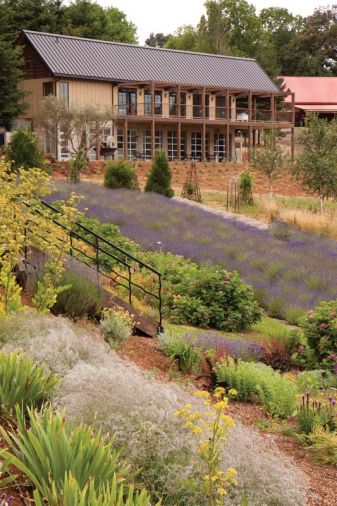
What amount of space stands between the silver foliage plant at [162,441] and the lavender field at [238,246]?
8.23 metres

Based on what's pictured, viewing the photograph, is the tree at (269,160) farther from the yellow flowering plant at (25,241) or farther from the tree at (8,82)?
the yellow flowering plant at (25,241)

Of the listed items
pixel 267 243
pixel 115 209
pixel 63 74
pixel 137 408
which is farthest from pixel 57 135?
pixel 137 408

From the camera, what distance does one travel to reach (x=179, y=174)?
39.2 m

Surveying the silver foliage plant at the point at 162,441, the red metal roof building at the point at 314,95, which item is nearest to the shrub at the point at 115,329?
the silver foliage plant at the point at 162,441

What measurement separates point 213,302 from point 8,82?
27.5m

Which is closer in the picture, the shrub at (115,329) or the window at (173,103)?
the shrub at (115,329)

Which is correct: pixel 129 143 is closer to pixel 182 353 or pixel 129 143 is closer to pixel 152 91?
pixel 152 91

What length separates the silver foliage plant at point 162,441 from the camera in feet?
15.9

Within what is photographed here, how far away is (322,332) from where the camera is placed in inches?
421

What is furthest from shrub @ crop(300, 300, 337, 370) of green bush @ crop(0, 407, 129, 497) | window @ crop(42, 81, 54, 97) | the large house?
window @ crop(42, 81, 54, 97)

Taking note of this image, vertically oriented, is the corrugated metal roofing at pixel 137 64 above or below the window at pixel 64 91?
above

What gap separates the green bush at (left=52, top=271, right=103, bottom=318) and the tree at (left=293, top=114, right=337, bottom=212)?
21.0m

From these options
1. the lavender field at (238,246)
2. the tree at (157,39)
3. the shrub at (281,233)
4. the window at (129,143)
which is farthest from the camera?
the tree at (157,39)

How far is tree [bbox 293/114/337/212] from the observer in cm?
3009
